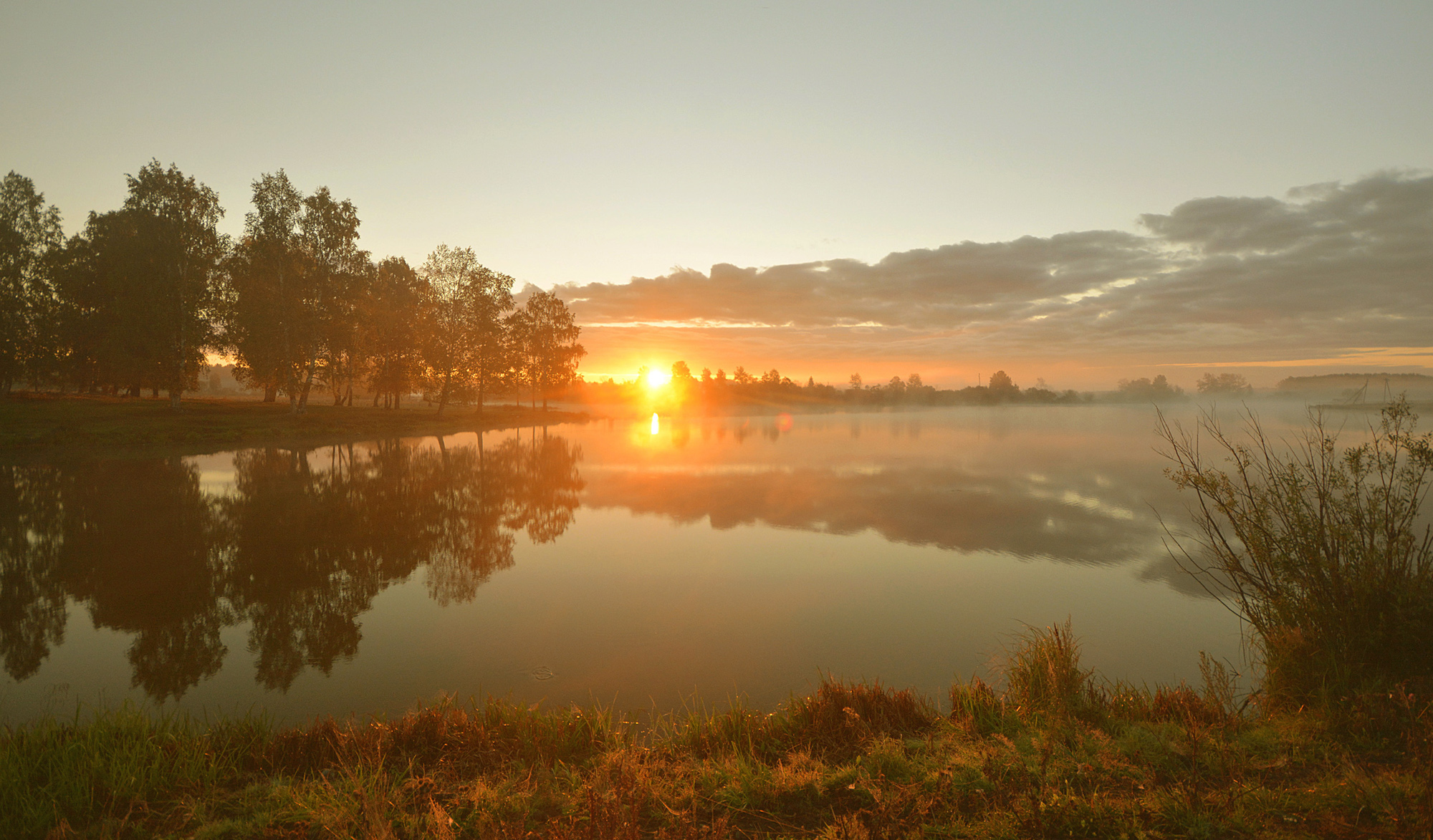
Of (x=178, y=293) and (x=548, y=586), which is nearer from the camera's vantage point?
(x=548, y=586)

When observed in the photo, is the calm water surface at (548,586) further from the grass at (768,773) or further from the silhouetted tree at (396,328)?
the silhouetted tree at (396,328)

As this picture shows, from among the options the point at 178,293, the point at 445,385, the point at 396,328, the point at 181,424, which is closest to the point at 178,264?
the point at 178,293

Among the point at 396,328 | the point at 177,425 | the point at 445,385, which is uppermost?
the point at 396,328

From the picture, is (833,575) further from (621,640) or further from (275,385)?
(275,385)

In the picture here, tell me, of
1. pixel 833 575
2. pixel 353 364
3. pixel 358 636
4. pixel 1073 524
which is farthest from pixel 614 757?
pixel 353 364

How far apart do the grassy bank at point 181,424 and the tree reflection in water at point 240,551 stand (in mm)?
9256

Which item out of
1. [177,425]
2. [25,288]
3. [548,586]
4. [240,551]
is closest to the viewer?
[548,586]

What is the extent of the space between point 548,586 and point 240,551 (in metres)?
7.57

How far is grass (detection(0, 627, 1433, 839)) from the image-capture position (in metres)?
4.74

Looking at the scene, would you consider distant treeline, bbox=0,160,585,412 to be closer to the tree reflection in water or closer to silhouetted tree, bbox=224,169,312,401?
silhouetted tree, bbox=224,169,312,401

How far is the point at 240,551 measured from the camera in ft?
47.2

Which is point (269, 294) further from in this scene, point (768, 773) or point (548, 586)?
point (768, 773)

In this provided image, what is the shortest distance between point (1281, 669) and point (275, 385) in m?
61.0

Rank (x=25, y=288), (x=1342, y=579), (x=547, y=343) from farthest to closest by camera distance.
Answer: (x=547, y=343)
(x=25, y=288)
(x=1342, y=579)
